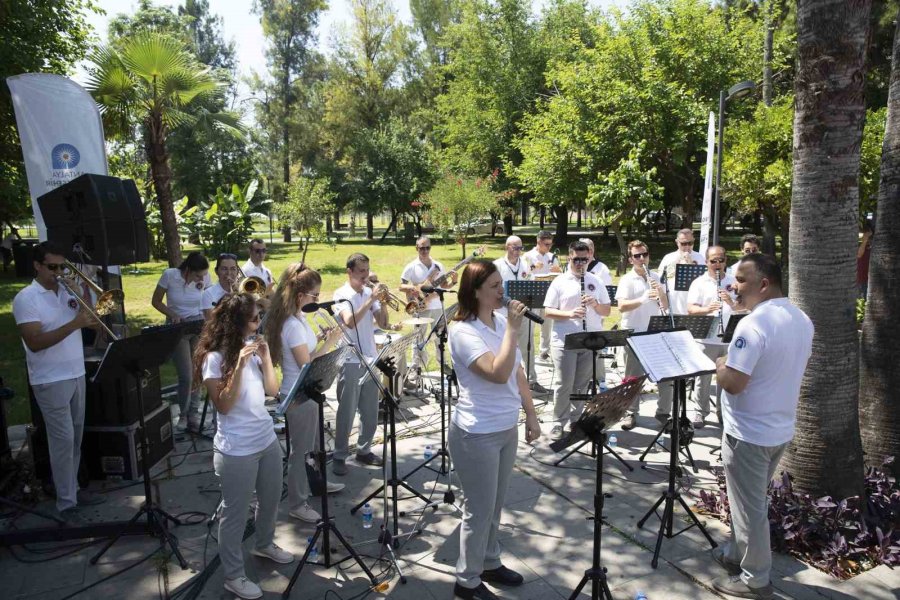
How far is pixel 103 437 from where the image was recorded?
6.02 meters

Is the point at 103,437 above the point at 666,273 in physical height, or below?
below

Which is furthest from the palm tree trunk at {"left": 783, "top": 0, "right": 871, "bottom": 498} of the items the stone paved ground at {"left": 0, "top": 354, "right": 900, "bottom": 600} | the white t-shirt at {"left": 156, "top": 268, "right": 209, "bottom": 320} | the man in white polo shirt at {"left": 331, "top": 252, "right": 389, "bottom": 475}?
the white t-shirt at {"left": 156, "top": 268, "right": 209, "bottom": 320}

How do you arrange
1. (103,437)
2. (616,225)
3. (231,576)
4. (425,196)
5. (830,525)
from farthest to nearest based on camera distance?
(425,196), (616,225), (103,437), (830,525), (231,576)

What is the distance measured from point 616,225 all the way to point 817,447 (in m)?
17.2

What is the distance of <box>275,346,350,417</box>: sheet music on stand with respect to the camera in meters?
3.91

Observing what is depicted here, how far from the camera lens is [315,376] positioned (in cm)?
409

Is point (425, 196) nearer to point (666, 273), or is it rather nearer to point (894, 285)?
point (666, 273)

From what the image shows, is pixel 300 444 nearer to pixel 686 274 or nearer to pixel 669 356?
pixel 669 356

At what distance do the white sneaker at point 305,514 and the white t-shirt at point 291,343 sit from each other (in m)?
1.11

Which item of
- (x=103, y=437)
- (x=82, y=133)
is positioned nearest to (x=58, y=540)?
(x=103, y=437)

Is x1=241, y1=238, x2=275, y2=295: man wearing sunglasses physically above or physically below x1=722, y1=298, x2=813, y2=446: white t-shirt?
above

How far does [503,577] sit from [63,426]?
13.5ft

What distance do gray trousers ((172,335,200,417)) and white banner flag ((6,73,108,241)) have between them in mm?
1978

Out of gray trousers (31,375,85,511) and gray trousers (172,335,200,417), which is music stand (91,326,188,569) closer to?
gray trousers (31,375,85,511)
